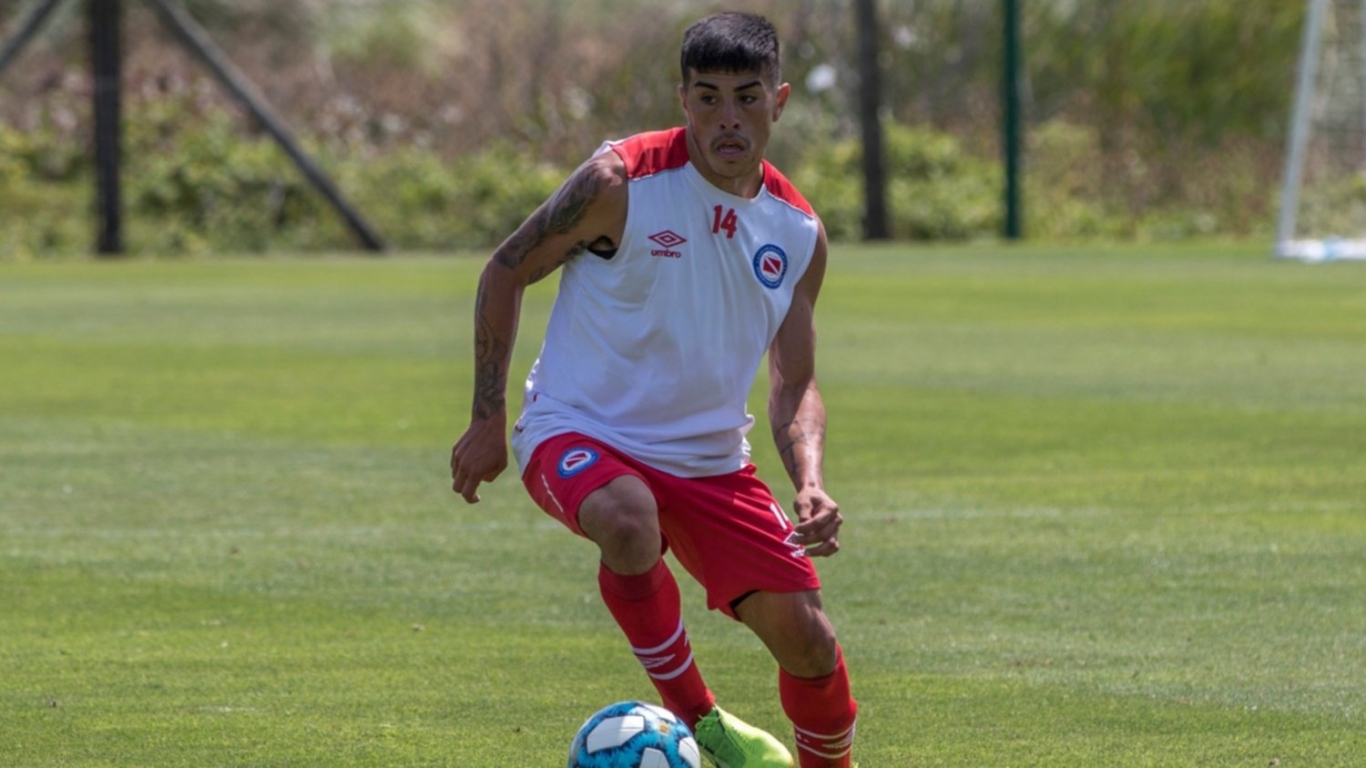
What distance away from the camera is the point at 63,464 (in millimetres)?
12391

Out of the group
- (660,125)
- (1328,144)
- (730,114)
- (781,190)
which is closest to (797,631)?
(781,190)

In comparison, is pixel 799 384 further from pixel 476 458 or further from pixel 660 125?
pixel 660 125

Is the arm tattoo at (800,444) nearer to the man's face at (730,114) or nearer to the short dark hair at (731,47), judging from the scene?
the man's face at (730,114)

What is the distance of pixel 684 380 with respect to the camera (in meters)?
5.74

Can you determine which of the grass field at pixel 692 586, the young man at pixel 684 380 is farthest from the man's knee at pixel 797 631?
the grass field at pixel 692 586

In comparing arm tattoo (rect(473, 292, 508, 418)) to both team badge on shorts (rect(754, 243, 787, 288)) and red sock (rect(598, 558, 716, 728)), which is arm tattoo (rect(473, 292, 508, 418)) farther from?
team badge on shorts (rect(754, 243, 787, 288))

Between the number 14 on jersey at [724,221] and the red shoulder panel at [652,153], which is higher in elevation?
the red shoulder panel at [652,153]

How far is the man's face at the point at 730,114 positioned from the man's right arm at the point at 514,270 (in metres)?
0.23

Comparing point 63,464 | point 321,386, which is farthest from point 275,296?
point 63,464

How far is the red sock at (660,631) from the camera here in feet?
18.8

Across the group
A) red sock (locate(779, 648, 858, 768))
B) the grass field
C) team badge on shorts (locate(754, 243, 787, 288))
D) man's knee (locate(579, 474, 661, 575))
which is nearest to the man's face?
team badge on shorts (locate(754, 243, 787, 288))

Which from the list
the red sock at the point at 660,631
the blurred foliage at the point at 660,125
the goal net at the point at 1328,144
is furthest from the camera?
the blurred foliage at the point at 660,125

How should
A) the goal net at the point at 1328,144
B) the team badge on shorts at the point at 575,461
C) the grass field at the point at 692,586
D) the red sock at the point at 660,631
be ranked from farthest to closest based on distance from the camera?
1. the goal net at the point at 1328,144
2. the grass field at the point at 692,586
3. the red sock at the point at 660,631
4. the team badge on shorts at the point at 575,461

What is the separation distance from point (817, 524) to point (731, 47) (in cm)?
114
